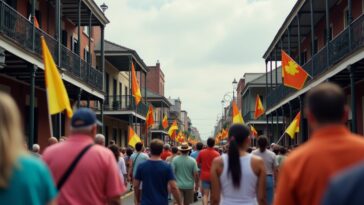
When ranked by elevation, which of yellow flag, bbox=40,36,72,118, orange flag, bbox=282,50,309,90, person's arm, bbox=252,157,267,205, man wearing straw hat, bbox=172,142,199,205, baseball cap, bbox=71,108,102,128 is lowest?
man wearing straw hat, bbox=172,142,199,205

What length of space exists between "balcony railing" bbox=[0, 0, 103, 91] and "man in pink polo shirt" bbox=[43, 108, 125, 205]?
1007 centimetres

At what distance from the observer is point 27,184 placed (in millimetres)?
3043

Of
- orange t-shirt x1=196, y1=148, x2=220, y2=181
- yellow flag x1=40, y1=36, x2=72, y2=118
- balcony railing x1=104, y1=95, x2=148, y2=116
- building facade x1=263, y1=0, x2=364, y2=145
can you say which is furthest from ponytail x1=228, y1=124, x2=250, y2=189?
balcony railing x1=104, y1=95, x2=148, y2=116

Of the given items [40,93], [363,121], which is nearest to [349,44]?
[363,121]

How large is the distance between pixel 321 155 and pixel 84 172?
208cm

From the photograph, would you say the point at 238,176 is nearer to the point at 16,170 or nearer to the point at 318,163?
the point at 318,163

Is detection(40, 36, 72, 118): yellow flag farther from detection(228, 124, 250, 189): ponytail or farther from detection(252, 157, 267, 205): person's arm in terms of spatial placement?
detection(252, 157, 267, 205): person's arm

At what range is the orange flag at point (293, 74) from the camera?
2052cm

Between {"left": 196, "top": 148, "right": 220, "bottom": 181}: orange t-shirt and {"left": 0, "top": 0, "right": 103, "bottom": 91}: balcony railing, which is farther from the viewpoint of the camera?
{"left": 0, "top": 0, "right": 103, "bottom": 91}: balcony railing

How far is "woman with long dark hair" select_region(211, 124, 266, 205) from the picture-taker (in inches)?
229

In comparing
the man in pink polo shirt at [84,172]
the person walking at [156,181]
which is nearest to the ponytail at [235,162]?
the man in pink polo shirt at [84,172]

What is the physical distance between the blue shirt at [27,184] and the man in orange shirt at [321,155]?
1.34 m

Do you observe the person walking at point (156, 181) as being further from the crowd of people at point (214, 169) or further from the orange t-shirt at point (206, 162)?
the orange t-shirt at point (206, 162)

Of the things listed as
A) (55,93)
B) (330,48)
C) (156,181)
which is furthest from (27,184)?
(330,48)
